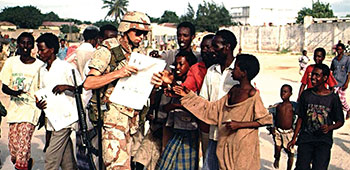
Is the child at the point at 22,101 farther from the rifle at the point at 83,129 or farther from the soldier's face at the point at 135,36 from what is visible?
the soldier's face at the point at 135,36

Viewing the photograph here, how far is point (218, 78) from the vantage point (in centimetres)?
346

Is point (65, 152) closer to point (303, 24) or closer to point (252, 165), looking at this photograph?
point (252, 165)

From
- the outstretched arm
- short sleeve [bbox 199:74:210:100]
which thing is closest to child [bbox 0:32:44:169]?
short sleeve [bbox 199:74:210:100]

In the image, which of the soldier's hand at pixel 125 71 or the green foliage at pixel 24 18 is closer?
the soldier's hand at pixel 125 71

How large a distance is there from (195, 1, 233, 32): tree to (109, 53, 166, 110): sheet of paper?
164ft

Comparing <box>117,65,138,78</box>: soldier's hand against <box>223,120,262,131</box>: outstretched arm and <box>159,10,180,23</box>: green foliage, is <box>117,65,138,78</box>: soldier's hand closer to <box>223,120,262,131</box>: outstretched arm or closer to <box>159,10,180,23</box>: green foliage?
<box>223,120,262,131</box>: outstretched arm

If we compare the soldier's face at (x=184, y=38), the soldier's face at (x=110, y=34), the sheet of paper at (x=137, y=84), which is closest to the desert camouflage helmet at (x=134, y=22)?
the sheet of paper at (x=137, y=84)

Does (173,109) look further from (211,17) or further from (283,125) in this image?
(211,17)

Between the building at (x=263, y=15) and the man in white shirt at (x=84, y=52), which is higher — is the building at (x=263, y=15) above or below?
above

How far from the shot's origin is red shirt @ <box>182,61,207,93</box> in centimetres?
364

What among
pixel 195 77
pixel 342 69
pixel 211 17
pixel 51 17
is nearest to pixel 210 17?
pixel 211 17

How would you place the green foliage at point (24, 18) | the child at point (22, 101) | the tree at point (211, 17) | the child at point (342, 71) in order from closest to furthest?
the child at point (22, 101), the child at point (342, 71), the tree at point (211, 17), the green foliage at point (24, 18)

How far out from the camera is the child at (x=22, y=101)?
4.45 metres

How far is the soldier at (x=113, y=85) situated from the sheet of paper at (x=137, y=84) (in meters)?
0.09
